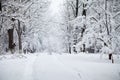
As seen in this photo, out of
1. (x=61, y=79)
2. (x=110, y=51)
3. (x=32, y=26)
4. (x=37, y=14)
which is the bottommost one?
(x=61, y=79)

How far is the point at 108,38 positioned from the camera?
10992 millimetres

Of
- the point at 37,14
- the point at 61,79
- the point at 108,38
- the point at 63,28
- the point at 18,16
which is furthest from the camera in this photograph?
the point at 63,28

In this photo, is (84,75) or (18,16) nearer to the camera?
(84,75)

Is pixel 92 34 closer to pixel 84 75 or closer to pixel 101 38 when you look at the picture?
pixel 101 38

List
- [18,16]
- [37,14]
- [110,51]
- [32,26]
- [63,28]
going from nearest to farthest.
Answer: [110,51], [18,16], [37,14], [32,26], [63,28]

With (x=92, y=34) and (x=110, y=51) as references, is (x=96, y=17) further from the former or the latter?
(x=110, y=51)

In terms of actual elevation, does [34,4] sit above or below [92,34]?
above

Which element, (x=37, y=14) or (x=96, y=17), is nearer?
(x=96, y=17)

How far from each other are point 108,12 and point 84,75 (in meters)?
6.13

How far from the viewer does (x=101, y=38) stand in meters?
11.2

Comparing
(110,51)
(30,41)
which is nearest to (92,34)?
(110,51)

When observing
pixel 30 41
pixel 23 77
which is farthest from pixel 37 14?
pixel 23 77

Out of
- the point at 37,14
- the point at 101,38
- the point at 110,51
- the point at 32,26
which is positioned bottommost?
the point at 110,51

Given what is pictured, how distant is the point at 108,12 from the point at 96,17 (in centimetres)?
169
